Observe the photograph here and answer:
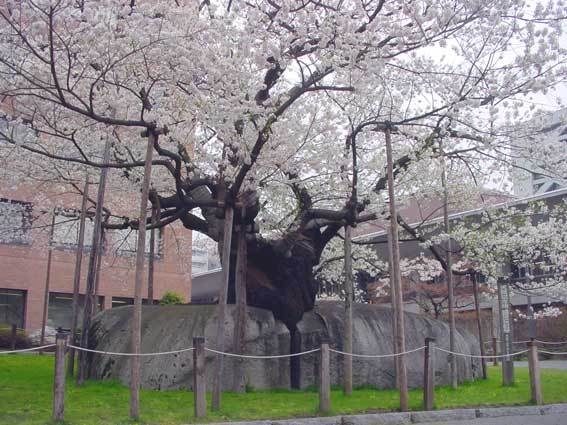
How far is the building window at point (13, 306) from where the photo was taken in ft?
112

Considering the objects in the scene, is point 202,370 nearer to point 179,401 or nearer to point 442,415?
point 179,401

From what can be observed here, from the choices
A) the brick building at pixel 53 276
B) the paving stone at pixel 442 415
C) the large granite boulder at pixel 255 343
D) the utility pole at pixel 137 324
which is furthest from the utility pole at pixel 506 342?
the brick building at pixel 53 276

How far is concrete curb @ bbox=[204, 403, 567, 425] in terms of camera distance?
9.62m

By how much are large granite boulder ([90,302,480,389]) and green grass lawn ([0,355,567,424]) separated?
0.59 metres

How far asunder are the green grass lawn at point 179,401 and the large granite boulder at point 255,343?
59 centimetres

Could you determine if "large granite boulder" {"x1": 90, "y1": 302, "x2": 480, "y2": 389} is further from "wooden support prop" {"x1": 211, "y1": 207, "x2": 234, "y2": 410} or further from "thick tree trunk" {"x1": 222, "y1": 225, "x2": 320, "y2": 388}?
"wooden support prop" {"x1": 211, "y1": 207, "x2": 234, "y2": 410}

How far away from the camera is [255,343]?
1431 centimetres

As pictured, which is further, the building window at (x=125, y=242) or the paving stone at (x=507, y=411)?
the building window at (x=125, y=242)

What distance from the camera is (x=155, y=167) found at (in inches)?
644

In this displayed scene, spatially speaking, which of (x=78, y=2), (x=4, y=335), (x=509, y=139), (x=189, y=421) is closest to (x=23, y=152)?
(x=78, y=2)

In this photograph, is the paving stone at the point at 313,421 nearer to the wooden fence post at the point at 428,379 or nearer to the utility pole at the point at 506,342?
the wooden fence post at the point at 428,379

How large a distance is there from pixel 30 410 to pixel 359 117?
896 centimetres

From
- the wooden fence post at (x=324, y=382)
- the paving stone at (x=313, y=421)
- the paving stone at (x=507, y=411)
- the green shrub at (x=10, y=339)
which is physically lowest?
the paving stone at (x=507, y=411)

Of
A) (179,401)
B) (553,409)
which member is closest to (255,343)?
(179,401)
